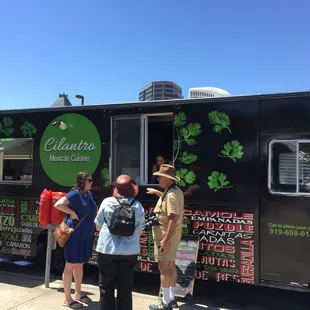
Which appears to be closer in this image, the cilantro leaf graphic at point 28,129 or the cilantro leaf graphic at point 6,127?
the cilantro leaf graphic at point 28,129

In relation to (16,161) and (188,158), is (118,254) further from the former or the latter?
(16,161)

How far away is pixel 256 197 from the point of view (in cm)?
472

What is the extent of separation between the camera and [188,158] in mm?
5145

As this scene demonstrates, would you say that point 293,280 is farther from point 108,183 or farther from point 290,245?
point 108,183

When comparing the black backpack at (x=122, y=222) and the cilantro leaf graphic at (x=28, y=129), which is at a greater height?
the cilantro leaf graphic at (x=28, y=129)

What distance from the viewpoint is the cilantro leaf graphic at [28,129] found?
6.21 m

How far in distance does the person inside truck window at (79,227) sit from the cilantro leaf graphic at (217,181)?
5.11ft

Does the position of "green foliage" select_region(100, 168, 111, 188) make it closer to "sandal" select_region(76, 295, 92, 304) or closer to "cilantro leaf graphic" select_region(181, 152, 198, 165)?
"cilantro leaf graphic" select_region(181, 152, 198, 165)

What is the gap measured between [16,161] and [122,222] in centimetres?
357

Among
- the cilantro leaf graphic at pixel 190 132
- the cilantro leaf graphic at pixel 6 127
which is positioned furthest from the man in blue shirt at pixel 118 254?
the cilantro leaf graphic at pixel 6 127

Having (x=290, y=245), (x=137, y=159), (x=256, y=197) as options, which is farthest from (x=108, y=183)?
(x=290, y=245)

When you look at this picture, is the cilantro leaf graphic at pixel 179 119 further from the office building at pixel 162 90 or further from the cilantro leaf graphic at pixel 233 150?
the office building at pixel 162 90

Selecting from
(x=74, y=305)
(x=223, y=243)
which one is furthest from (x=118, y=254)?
(x=223, y=243)

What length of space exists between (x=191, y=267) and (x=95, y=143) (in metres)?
2.25
